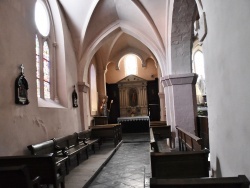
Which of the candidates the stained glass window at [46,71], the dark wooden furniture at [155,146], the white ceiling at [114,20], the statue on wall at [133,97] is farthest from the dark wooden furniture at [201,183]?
the statue on wall at [133,97]

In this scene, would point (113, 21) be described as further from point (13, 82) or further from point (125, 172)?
point (125, 172)

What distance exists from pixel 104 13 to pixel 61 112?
404cm

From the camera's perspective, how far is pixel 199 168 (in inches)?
124

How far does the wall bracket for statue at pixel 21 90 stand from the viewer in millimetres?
4699

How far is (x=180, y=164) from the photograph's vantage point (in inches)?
124

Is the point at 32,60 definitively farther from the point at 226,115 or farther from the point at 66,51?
the point at 226,115

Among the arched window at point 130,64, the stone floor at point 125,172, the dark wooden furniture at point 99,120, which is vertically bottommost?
the stone floor at point 125,172

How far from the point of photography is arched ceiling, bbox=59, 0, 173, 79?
26.6ft

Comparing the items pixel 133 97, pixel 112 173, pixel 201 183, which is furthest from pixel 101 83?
pixel 201 183

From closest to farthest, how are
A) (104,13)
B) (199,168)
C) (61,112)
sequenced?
(199,168)
(61,112)
(104,13)

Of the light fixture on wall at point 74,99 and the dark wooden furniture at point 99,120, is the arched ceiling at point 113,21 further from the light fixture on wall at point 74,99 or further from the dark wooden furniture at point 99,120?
the dark wooden furniture at point 99,120

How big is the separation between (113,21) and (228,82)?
7.90 meters

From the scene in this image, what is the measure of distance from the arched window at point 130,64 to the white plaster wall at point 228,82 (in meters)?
13.6

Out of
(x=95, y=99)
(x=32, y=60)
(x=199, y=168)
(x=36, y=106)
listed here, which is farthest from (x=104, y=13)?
(x=199, y=168)
